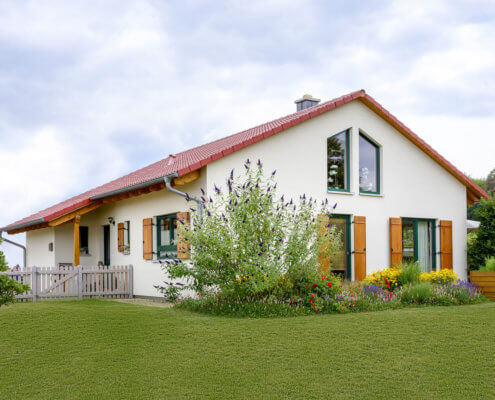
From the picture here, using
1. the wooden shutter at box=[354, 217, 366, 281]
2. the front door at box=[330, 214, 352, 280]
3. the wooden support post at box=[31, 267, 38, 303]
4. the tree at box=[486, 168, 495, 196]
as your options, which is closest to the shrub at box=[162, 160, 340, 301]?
the front door at box=[330, 214, 352, 280]

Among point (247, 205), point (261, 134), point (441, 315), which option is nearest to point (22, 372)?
point (247, 205)

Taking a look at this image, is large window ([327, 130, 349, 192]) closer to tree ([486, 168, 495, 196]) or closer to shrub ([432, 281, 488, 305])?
shrub ([432, 281, 488, 305])

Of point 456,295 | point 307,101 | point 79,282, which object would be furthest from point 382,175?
point 79,282

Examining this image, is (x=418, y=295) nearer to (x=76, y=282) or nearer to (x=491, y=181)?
(x=76, y=282)

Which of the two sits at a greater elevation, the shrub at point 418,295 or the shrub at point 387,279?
the shrub at point 387,279

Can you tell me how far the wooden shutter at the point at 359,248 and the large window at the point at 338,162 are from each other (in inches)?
40.3

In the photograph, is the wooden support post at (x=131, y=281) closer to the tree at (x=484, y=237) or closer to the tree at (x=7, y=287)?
the tree at (x=7, y=287)

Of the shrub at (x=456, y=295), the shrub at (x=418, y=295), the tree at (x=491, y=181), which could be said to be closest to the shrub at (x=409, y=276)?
the shrub at (x=456, y=295)

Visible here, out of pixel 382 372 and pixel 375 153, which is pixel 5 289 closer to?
pixel 382 372

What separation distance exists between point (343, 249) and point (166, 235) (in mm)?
4846

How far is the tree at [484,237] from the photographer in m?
16.9

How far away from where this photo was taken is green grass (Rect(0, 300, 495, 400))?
20.6 ft

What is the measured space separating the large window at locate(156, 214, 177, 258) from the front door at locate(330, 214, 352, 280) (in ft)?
13.9

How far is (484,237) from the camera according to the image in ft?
56.2
